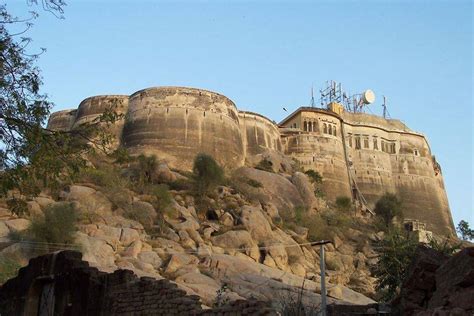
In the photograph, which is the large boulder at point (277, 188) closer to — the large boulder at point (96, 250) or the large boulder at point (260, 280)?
the large boulder at point (260, 280)

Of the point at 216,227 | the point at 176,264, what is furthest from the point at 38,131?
the point at 216,227

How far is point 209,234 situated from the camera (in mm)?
25469

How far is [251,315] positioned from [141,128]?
30209 millimetres

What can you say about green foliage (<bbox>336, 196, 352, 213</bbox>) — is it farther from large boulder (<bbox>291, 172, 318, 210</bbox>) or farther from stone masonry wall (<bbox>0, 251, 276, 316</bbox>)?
stone masonry wall (<bbox>0, 251, 276, 316</bbox>)

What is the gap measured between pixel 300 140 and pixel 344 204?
702cm

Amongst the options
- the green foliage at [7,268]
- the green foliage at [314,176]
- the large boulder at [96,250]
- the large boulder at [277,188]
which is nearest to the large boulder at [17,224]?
the large boulder at [96,250]

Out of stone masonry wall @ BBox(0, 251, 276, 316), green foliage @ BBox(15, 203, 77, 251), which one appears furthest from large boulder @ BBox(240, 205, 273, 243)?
stone masonry wall @ BBox(0, 251, 276, 316)

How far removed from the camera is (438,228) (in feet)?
150

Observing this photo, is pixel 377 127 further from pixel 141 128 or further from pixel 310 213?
pixel 141 128

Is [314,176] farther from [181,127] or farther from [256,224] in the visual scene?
[256,224]

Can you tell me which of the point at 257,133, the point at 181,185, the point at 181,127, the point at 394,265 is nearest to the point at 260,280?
the point at 394,265

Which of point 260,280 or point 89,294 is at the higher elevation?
point 260,280

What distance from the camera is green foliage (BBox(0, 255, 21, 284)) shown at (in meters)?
17.0

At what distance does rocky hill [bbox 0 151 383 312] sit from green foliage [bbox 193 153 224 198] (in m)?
0.40
